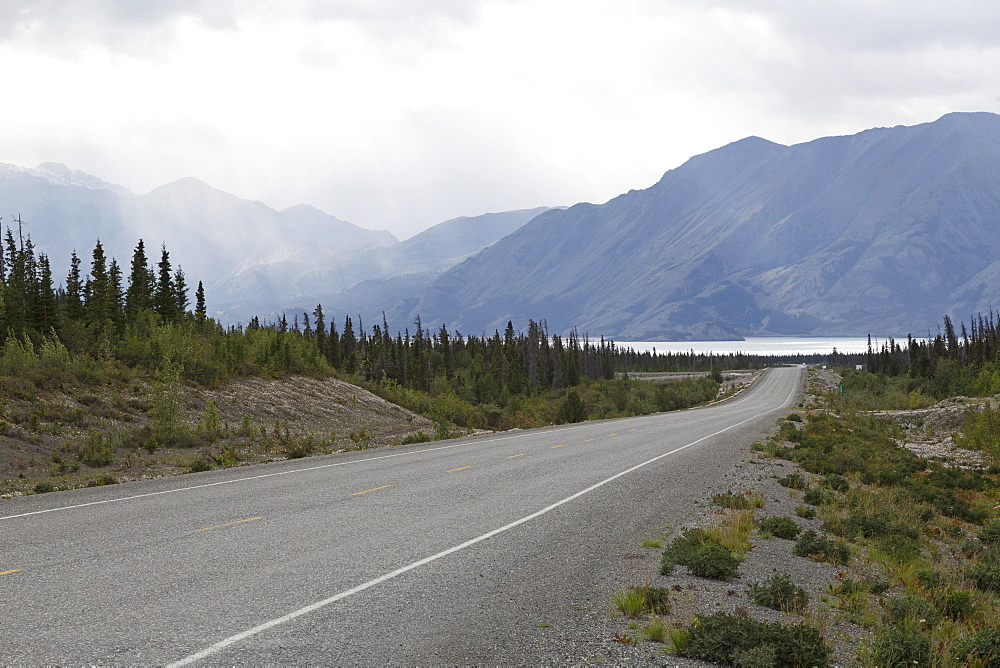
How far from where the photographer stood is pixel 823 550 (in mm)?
10672

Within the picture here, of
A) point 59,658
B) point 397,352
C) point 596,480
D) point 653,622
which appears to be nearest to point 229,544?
point 59,658

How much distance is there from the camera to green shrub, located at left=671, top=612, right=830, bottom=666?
6.06 m

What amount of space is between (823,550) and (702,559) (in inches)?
116

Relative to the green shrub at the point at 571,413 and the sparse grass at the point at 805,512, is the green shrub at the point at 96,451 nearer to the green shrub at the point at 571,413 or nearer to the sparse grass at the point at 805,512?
the sparse grass at the point at 805,512

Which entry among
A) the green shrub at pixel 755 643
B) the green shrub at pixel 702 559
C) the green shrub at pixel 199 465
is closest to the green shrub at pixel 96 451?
the green shrub at pixel 199 465

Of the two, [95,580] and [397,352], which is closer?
[95,580]

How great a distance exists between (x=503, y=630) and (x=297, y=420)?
2493cm

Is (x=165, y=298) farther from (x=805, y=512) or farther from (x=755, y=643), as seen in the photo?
(x=755, y=643)

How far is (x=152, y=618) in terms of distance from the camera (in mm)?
6352

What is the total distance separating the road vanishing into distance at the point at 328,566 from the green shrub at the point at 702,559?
47 cm

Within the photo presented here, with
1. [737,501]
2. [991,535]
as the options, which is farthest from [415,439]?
[991,535]

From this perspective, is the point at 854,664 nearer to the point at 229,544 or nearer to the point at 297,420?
the point at 229,544

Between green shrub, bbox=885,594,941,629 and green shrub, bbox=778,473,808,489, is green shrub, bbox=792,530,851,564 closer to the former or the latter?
green shrub, bbox=885,594,941,629

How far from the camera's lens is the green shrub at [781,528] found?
461 inches
